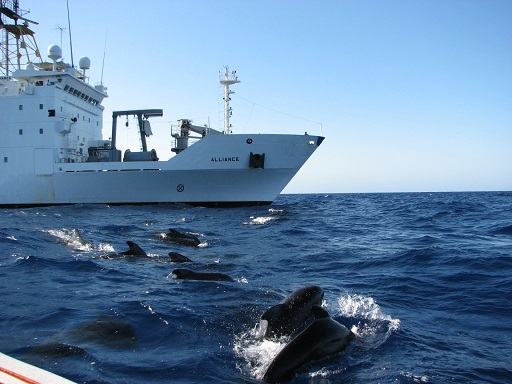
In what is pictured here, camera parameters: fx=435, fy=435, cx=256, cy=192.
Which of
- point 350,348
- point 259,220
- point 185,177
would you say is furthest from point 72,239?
point 185,177

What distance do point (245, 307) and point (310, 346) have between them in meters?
2.32

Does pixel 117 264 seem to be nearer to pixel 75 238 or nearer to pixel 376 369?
pixel 75 238

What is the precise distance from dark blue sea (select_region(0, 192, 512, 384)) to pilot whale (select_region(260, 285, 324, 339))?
24 cm

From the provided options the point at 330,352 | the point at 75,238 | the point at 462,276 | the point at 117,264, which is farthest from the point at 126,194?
the point at 330,352

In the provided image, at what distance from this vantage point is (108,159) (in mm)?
33562

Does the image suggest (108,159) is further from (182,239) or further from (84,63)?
(182,239)

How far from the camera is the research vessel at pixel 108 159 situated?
Result: 99.3 ft

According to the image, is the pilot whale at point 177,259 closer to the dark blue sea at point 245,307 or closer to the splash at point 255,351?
the dark blue sea at point 245,307

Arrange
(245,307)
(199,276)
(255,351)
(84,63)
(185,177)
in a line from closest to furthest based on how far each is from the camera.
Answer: (255,351) → (245,307) → (199,276) → (185,177) → (84,63)

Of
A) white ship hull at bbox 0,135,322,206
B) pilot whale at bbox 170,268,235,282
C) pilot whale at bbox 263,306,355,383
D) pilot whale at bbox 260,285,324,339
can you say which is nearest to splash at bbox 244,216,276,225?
white ship hull at bbox 0,135,322,206

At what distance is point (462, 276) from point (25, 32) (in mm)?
41339

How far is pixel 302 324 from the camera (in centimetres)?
598

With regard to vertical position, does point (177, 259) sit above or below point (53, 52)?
below

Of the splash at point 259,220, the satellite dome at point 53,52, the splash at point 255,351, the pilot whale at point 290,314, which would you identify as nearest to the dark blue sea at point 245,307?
the splash at point 255,351
